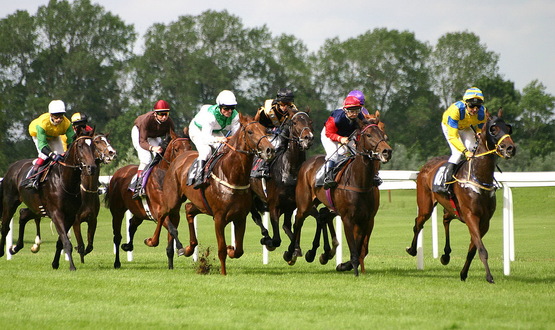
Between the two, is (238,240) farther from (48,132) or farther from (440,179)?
(48,132)

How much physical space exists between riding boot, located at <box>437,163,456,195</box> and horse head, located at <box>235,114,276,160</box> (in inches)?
88.5

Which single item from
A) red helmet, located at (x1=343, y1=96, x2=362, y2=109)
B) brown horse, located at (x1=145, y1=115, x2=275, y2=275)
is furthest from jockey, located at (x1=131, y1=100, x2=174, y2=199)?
red helmet, located at (x1=343, y1=96, x2=362, y2=109)

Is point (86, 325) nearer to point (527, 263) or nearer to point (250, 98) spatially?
point (527, 263)

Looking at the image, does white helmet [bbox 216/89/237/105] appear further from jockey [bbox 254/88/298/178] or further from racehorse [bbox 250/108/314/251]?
racehorse [bbox 250/108/314/251]

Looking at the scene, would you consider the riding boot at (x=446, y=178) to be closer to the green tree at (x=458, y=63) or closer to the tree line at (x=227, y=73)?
the tree line at (x=227, y=73)

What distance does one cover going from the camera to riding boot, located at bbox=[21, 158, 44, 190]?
A: 13.2 meters

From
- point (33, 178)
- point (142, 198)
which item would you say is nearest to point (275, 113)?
point (142, 198)

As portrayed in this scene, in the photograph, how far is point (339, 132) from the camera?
40.3 feet

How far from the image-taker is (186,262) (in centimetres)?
1488

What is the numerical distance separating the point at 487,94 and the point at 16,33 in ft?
116

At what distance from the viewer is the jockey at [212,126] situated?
39.7 feet

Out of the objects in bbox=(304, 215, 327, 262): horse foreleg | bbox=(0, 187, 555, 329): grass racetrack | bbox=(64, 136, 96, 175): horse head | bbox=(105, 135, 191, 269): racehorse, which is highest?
bbox=(64, 136, 96, 175): horse head

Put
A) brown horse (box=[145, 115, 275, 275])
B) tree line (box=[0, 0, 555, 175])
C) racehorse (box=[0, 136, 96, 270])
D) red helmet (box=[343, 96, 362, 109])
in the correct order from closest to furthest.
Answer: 1. brown horse (box=[145, 115, 275, 275])
2. red helmet (box=[343, 96, 362, 109])
3. racehorse (box=[0, 136, 96, 270])
4. tree line (box=[0, 0, 555, 175])

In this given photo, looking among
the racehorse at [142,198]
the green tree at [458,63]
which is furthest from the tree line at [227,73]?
the racehorse at [142,198]
